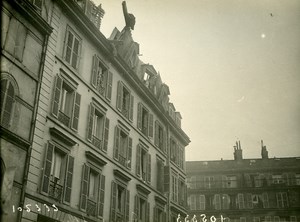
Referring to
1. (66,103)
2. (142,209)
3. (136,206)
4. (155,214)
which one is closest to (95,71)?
(66,103)

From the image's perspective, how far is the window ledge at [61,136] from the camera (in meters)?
15.4

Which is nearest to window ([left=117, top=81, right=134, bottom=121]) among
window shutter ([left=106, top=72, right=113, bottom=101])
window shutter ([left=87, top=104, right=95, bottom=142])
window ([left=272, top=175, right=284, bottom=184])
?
window shutter ([left=106, top=72, right=113, bottom=101])

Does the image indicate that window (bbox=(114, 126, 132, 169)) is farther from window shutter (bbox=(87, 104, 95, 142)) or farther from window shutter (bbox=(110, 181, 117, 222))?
window shutter (bbox=(87, 104, 95, 142))

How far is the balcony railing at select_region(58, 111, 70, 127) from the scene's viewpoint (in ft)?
53.8

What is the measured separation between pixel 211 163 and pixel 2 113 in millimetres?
43588

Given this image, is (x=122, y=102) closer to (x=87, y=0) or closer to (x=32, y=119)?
(x=87, y=0)

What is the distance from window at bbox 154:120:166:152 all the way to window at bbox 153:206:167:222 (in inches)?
163

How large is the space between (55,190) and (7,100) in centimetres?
410

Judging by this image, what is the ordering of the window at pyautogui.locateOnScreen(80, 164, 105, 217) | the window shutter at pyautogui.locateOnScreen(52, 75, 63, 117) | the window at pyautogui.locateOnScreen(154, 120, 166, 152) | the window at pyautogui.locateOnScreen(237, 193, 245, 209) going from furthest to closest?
1. the window at pyautogui.locateOnScreen(237, 193, 245, 209)
2. the window at pyautogui.locateOnScreen(154, 120, 166, 152)
3. the window at pyautogui.locateOnScreen(80, 164, 105, 217)
4. the window shutter at pyautogui.locateOnScreen(52, 75, 63, 117)

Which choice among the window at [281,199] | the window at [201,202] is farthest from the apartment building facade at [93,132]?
the window at [281,199]

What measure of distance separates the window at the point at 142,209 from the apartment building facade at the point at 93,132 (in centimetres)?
5

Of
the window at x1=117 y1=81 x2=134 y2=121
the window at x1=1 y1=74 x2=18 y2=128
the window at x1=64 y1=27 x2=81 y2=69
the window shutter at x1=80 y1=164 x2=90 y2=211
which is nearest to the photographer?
the window at x1=1 y1=74 x2=18 y2=128

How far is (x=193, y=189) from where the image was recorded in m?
51.8

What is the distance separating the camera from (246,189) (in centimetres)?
5056
